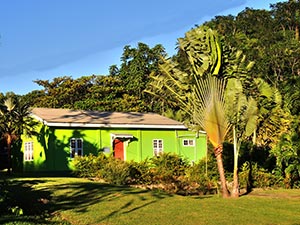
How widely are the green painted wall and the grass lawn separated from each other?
30.6ft

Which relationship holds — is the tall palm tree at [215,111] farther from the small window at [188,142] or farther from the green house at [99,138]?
the small window at [188,142]

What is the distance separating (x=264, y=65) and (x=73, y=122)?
25.6 metres

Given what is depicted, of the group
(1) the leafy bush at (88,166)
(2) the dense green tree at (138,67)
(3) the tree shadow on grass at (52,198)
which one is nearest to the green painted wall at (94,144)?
(1) the leafy bush at (88,166)

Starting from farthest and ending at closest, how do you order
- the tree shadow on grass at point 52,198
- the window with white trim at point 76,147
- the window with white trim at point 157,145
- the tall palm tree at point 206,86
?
1. the window with white trim at point 157,145
2. the window with white trim at point 76,147
3. the tall palm tree at point 206,86
4. the tree shadow on grass at point 52,198

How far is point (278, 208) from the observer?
13.6 meters

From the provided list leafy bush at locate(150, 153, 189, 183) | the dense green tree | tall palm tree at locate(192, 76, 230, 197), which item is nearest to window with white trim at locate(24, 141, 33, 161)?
leafy bush at locate(150, 153, 189, 183)

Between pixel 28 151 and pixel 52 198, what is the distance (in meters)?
15.2

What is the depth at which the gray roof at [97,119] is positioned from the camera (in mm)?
26794

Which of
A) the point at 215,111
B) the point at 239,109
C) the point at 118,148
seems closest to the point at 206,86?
the point at 215,111

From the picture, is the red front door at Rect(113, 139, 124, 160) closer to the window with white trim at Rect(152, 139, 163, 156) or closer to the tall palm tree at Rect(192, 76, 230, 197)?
the window with white trim at Rect(152, 139, 163, 156)

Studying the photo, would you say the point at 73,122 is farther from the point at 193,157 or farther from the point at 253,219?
the point at 253,219

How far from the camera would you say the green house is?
87.4 feet

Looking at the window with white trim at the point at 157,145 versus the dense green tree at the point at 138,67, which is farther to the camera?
the dense green tree at the point at 138,67

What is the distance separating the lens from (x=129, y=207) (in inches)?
496
